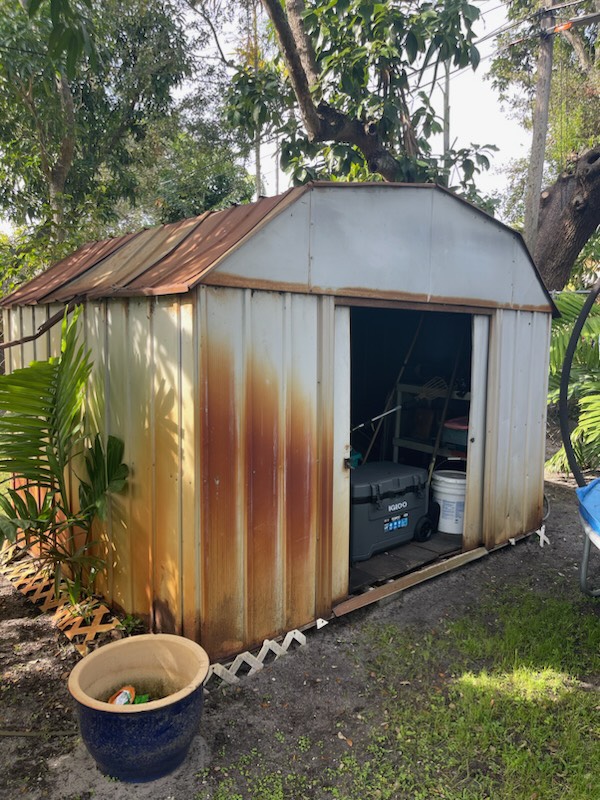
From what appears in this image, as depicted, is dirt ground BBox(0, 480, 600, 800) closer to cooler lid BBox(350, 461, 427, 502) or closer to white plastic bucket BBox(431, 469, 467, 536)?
cooler lid BBox(350, 461, 427, 502)

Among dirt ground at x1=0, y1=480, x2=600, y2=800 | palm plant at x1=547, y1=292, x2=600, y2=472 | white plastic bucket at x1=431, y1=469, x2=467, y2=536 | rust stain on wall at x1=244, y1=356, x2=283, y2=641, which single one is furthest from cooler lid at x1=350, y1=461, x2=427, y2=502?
palm plant at x1=547, y1=292, x2=600, y2=472

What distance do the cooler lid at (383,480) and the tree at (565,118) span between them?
5.40m

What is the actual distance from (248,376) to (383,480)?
1.72m

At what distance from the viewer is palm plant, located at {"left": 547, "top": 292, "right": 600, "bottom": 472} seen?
240 inches

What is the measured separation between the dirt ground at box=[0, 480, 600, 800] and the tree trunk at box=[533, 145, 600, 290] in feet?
20.2

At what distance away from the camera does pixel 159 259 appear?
3357mm

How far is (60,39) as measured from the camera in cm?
238

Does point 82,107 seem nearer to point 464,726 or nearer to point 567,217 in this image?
point 567,217

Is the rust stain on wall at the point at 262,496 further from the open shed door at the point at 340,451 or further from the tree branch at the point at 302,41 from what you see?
the tree branch at the point at 302,41

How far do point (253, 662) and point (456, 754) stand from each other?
1.11 metres

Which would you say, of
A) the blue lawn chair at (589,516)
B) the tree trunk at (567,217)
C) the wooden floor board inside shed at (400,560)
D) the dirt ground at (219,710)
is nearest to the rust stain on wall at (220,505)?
the dirt ground at (219,710)

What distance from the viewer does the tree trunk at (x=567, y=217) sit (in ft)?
25.6

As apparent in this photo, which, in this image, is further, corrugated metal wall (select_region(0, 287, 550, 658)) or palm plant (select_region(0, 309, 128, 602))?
palm plant (select_region(0, 309, 128, 602))

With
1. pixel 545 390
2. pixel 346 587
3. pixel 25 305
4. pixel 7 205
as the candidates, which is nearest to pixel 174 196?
pixel 7 205
